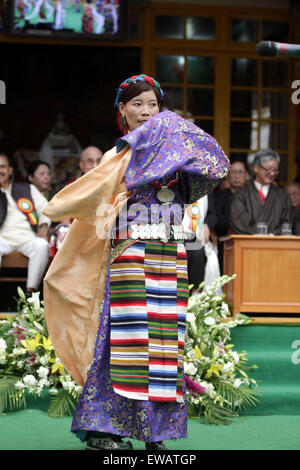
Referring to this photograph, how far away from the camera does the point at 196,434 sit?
404 cm

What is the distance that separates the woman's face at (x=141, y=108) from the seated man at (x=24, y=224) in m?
2.76

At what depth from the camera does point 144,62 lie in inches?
342

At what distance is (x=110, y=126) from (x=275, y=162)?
16.8 ft

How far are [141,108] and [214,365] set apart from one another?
1.96 metres

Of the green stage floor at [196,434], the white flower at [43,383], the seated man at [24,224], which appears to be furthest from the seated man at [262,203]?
the white flower at [43,383]

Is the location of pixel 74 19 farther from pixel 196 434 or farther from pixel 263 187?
pixel 196 434

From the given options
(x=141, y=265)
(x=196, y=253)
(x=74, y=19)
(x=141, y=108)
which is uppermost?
(x=74, y=19)

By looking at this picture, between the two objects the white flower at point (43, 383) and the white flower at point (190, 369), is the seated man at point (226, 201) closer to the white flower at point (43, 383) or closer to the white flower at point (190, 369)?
the white flower at point (190, 369)

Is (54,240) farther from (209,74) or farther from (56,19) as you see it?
(209,74)

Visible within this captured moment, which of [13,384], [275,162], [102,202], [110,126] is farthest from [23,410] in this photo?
[110,126]

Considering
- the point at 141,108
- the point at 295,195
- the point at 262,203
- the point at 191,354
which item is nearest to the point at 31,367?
the point at 191,354

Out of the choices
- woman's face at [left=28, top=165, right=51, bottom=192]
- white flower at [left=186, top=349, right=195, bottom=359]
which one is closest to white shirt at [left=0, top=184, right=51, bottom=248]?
woman's face at [left=28, top=165, right=51, bottom=192]

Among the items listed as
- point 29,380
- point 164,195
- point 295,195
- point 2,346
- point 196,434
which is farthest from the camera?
point 295,195

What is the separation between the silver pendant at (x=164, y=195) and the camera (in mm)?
3176
